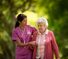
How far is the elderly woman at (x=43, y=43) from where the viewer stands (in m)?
7.09

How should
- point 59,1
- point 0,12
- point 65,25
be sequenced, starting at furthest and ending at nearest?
point 0,12 → point 65,25 → point 59,1

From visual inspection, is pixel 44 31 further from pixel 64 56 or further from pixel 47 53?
pixel 64 56

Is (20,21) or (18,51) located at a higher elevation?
(20,21)

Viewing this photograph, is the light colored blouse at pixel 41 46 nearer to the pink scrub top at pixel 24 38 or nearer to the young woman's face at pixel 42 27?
the young woman's face at pixel 42 27

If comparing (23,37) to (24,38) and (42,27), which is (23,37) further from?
(42,27)

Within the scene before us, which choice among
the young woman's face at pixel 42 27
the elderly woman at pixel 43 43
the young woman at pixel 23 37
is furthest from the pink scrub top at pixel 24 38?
the young woman's face at pixel 42 27

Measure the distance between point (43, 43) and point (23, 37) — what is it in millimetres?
433

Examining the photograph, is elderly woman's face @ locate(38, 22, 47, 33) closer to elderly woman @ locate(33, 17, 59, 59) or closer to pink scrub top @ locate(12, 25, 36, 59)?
elderly woman @ locate(33, 17, 59, 59)

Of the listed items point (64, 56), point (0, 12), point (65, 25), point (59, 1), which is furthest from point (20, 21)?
point (0, 12)

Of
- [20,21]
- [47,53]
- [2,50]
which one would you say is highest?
[20,21]

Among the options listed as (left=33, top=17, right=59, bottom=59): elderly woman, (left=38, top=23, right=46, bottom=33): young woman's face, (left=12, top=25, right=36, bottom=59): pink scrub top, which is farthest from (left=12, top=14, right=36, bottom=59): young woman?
(left=38, top=23, right=46, bottom=33): young woman's face

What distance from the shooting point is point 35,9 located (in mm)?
16375

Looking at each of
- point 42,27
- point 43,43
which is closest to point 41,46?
point 43,43

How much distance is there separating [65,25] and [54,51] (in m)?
3.73
